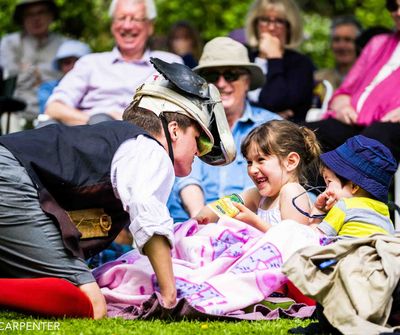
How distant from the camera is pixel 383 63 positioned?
7.49 m

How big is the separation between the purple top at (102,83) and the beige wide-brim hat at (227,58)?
0.53 m

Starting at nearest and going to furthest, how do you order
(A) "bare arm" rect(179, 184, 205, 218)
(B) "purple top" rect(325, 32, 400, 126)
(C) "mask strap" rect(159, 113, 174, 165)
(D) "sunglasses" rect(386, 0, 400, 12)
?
1. (C) "mask strap" rect(159, 113, 174, 165)
2. (A) "bare arm" rect(179, 184, 205, 218)
3. (B) "purple top" rect(325, 32, 400, 126)
4. (D) "sunglasses" rect(386, 0, 400, 12)

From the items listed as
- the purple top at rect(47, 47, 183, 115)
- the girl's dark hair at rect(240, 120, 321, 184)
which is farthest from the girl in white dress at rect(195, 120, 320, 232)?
the purple top at rect(47, 47, 183, 115)

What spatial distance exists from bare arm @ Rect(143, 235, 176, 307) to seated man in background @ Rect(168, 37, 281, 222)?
6.77 ft

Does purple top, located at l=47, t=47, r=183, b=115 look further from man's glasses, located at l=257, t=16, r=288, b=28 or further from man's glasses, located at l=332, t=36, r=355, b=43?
man's glasses, located at l=332, t=36, r=355, b=43

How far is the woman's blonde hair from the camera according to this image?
8.15 m

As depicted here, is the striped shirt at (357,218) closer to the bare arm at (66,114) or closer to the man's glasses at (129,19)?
the bare arm at (66,114)

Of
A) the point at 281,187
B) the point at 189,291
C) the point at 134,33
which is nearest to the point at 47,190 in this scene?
the point at 189,291

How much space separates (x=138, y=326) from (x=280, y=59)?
3998mm

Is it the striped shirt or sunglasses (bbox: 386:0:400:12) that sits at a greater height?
sunglasses (bbox: 386:0:400:12)

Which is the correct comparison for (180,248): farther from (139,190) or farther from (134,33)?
(134,33)

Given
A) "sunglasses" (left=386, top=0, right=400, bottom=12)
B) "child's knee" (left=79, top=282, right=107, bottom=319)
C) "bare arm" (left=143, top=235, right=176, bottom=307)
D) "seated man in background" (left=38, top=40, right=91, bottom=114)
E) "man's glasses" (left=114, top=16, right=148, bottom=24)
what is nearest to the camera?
"bare arm" (left=143, top=235, right=176, bottom=307)

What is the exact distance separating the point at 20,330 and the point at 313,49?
9686 millimetres

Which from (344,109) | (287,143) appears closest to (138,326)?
(287,143)
